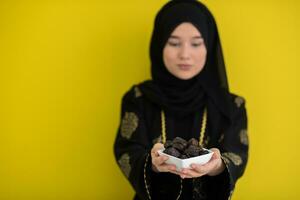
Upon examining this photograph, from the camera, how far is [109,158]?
145cm

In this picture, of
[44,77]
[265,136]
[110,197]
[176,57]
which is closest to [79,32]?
[44,77]

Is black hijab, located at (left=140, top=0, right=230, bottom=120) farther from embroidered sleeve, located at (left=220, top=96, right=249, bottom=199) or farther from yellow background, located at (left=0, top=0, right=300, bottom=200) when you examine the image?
yellow background, located at (left=0, top=0, right=300, bottom=200)

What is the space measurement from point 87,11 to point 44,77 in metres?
0.29

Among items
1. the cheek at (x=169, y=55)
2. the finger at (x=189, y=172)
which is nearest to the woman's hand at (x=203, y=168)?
the finger at (x=189, y=172)

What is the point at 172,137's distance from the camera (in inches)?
46.3

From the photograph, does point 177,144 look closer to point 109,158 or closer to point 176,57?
point 176,57

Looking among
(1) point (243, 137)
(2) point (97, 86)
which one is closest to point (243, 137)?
(1) point (243, 137)

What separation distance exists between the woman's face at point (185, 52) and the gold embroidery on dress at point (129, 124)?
18 centimetres

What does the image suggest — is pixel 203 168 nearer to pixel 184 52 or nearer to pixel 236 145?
pixel 236 145

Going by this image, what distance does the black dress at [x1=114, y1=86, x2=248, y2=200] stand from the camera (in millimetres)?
1043

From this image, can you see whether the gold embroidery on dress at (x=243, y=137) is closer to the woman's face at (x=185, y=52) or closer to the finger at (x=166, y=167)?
the woman's face at (x=185, y=52)

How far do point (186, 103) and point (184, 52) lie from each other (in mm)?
152

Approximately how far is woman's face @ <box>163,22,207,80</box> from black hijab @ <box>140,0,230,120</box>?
0.02m

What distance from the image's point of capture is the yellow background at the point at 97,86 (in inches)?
55.1
